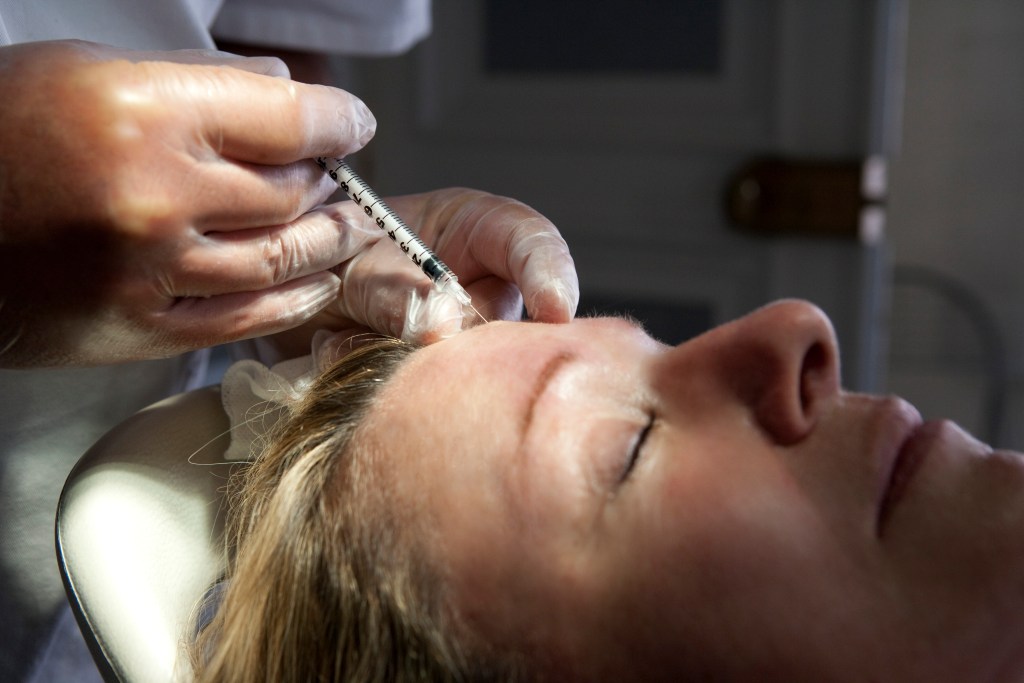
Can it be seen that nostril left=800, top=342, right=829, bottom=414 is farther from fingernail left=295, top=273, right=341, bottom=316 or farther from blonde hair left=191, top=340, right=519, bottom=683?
fingernail left=295, top=273, right=341, bottom=316

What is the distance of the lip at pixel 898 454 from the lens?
0.73 meters

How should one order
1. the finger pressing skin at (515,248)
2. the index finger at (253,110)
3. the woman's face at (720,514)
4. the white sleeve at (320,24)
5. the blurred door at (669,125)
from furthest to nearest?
1. the blurred door at (669,125)
2. the white sleeve at (320,24)
3. the finger pressing skin at (515,248)
4. the index finger at (253,110)
5. the woman's face at (720,514)

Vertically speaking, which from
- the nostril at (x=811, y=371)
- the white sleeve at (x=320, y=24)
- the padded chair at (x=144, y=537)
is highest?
the white sleeve at (x=320, y=24)

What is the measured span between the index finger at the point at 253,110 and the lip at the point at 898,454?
2.09 feet

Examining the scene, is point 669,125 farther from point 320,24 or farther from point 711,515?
point 711,515

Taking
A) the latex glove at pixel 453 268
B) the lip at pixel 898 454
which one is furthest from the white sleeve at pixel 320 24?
the lip at pixel 898 454

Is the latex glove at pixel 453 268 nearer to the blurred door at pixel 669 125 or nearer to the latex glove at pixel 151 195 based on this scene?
the latex glove at pixel 151 195

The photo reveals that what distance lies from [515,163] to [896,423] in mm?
1619

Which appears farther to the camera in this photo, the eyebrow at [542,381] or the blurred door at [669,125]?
the blurred door at [669,125]

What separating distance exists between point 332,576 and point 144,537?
9.6 inches

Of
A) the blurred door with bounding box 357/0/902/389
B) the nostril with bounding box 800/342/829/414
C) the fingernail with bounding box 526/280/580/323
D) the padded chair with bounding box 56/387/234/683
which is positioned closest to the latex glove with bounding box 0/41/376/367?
the padded chair with bounding box 56/387/234/683

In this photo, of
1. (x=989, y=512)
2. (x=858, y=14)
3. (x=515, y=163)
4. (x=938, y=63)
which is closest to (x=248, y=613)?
(x=989, y=512)

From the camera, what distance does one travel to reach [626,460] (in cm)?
Answer: 76

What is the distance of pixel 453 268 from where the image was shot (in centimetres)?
113
